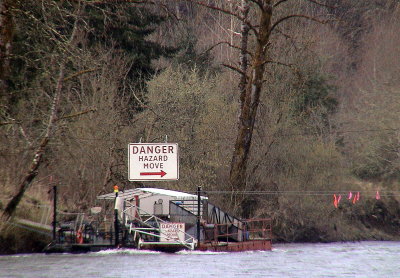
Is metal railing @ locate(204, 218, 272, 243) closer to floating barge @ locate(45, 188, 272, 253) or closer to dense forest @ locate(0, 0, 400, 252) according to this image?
floating barge @ locate(45, 188, 272, 253)

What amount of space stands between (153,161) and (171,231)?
306 cm

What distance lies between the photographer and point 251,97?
145 ft

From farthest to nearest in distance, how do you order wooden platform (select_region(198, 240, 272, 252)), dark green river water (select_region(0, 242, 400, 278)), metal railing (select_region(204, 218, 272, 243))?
metal railing (select_region(204, 218, 272, 243)), wooden platform (select_region(198, 240, 272, 252)), dark green river water (select_region(0, 242, 400, 278))

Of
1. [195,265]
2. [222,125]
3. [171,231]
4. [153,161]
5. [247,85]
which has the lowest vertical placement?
[195,265]

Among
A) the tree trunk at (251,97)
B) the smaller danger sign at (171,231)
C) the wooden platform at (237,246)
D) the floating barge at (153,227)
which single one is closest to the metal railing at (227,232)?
the floating barge at (153,227)

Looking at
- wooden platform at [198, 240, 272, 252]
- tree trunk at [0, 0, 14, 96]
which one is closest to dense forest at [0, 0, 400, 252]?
tree trunk at [0, 0, 14, 96]

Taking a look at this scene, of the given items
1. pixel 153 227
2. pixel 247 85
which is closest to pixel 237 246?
pixel 153 227

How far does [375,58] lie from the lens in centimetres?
7844

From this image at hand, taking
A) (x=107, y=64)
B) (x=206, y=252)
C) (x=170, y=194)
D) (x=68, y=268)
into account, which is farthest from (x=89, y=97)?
(x=68, y=268)

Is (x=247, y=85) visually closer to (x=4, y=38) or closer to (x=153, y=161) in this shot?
(x=153, y=161)

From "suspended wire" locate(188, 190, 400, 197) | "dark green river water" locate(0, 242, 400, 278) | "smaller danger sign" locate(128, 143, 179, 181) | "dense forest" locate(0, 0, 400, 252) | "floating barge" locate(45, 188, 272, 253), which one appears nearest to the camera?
"dark green river water" locate(0, 242, 400, 278)

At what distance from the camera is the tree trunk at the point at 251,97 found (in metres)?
43.6

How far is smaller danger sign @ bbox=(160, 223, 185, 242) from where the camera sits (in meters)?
35.6

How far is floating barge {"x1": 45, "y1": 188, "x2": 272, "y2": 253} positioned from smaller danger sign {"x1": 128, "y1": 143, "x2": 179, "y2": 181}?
1.35 meters
